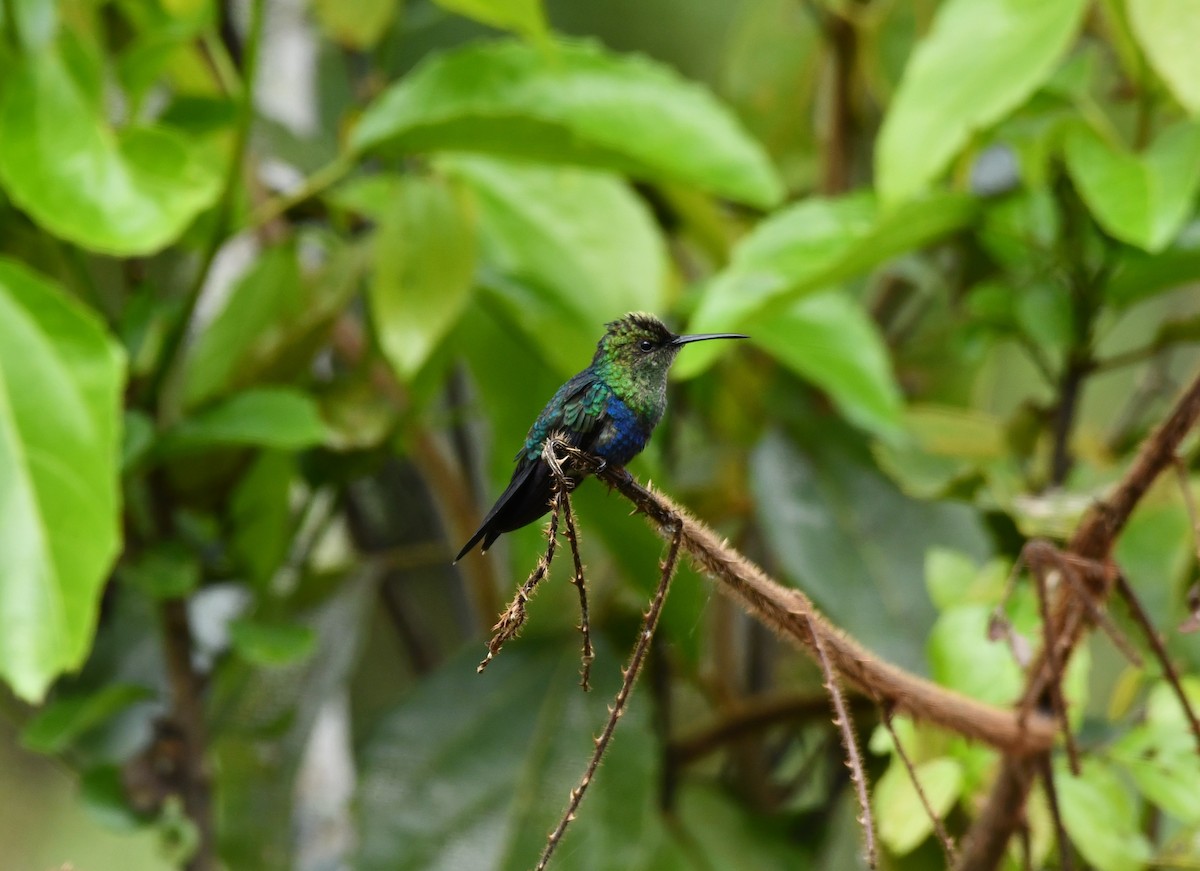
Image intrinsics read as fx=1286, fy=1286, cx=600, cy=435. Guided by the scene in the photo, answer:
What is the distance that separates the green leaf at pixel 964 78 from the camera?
82 centimetres

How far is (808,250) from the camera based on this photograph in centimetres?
91

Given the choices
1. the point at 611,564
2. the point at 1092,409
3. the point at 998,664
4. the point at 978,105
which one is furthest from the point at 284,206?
the point at 1092,409

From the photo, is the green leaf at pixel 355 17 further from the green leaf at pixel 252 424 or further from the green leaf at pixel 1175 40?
the green leaf at pixel 1175 40

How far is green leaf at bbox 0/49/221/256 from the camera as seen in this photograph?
81 cm

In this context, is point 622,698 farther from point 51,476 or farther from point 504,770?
point 504,770

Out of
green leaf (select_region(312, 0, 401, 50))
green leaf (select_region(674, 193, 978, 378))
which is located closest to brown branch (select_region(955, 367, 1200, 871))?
green leaf (select_region(674, 193, 978, 378))

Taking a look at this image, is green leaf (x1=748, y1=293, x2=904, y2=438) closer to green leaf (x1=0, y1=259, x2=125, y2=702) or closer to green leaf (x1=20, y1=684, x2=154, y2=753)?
green leaf (x1=0, y1=259, x2=125, y2=702)

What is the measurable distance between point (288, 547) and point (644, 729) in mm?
346

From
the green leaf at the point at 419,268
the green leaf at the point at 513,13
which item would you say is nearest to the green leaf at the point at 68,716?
the green leaf at the point at 419,268

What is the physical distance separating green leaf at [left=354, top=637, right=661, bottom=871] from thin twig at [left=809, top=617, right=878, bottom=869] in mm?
583

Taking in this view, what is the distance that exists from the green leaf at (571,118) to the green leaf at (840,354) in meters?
0.10

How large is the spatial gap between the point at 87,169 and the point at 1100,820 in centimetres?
73

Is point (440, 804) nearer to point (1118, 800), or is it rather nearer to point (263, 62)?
point (1118, 800)

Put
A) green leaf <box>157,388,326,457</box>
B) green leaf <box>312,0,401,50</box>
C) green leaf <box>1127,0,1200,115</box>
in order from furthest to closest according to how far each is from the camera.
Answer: green leaf <box>312,0,401,50</box>
green leaf <box>157,388,326,457</box>
green leaf <box>1127,0,1200,115</box>
